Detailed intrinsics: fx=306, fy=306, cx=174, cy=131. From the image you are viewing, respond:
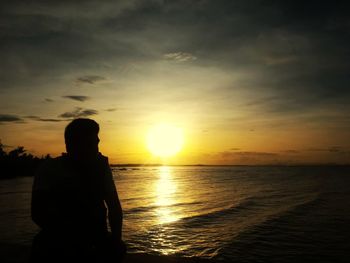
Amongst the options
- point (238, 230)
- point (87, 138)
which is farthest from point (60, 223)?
point (238, 230)

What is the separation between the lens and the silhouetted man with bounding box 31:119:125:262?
9.30ft

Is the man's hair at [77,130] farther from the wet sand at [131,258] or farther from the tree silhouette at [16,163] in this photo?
the tree silhouette at [16,163]

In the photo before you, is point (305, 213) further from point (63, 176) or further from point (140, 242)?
point (63, 176)

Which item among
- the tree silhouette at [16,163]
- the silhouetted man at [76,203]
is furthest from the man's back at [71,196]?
the tree silhouette at [16,163]

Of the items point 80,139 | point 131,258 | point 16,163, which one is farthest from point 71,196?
point 16,163

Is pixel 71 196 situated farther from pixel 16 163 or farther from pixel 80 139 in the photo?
pixel 16 163

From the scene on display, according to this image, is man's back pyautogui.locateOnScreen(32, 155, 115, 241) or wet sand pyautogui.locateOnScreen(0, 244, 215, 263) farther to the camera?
wet sand pyautogui.locateOnScreen(0, 244, 215, 263)

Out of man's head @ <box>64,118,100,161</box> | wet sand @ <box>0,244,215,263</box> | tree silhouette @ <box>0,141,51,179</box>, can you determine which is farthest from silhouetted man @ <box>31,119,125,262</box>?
tree silhouette @ <box>0,141,51,179</box>

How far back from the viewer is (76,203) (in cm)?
293

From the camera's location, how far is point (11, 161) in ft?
308

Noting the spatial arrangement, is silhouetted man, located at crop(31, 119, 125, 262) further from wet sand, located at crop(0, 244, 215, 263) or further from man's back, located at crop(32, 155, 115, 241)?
wet sand, located at crop(0, 244, 215, 263)

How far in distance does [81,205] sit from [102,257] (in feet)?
1.86

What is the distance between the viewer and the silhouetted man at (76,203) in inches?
112

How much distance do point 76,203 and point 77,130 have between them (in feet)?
2.31
